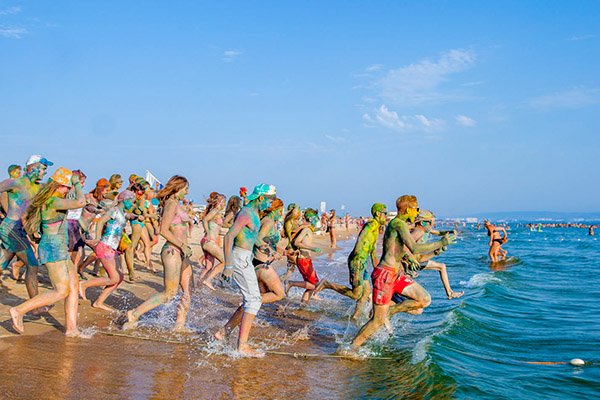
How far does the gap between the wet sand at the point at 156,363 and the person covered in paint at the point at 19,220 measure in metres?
0.65

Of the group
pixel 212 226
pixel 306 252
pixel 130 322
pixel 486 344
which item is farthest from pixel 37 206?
pixel 486 344

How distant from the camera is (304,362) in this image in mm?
6727

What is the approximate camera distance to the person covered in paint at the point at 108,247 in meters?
8.52

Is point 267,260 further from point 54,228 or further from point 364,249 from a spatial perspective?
point 54,228

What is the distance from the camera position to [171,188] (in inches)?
287

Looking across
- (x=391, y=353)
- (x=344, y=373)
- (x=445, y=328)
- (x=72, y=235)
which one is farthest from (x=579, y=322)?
(x=72, y=235)

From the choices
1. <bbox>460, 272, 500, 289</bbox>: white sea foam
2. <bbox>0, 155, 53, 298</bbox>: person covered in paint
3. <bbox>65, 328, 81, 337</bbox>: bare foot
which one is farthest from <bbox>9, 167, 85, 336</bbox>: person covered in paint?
<bbox>460, 272, 500, 289</bbox>: white sea foam

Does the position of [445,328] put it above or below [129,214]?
below

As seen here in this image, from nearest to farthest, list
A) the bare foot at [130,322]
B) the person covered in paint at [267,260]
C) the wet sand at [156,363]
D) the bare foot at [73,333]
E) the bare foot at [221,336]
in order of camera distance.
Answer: the wet sand at [156,363] < the bare foot at [73,333] < the bare foot at [221,336] < the bare foot at [130,322] < the person covered in paint at [267,260]

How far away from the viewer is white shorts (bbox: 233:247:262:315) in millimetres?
6531

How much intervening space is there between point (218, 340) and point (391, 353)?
2291mm

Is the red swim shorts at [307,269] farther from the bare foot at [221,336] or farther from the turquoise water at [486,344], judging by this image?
the bare foot at [221,336]

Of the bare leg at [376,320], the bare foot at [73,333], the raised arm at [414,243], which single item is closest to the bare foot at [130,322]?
the bare foot at [73,333]

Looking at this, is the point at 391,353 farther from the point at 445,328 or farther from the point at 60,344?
the point at 60,344
